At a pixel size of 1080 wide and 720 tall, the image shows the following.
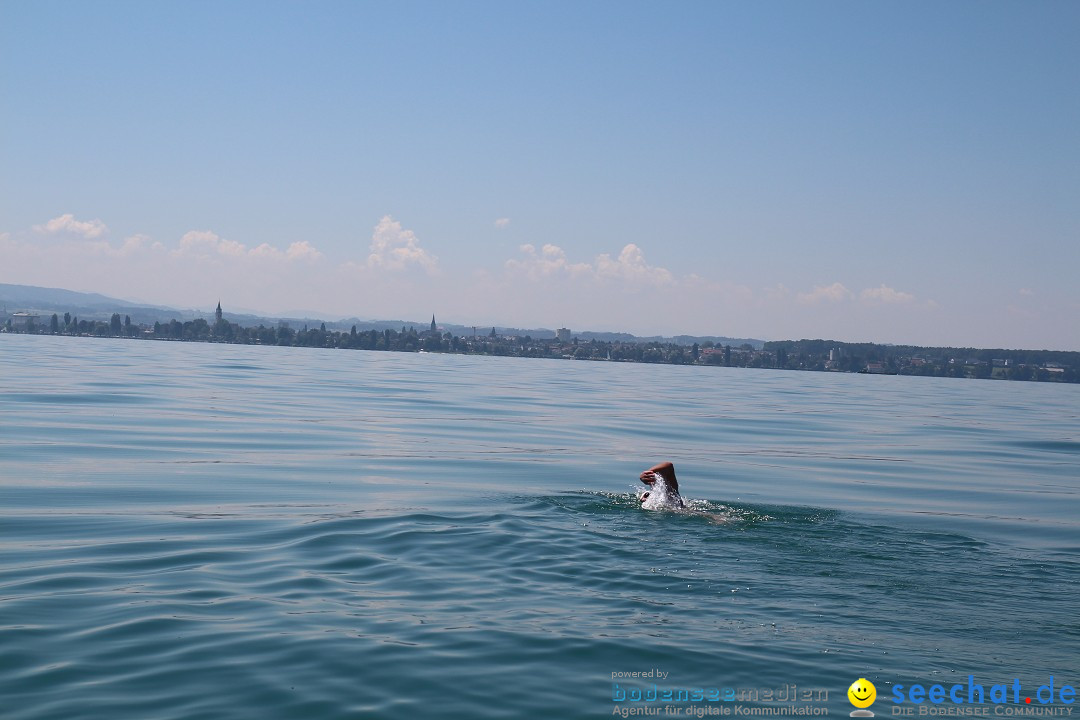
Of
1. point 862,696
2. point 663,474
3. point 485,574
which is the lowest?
point 485,574

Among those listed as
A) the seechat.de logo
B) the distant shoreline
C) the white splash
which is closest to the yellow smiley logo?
the seechat.de logo

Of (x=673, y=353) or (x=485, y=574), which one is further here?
(x=673, y=353)

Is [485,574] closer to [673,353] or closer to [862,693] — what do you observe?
[862,693]

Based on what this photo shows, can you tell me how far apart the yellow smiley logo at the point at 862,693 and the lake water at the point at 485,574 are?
9 cm

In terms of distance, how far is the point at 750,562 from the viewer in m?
12.9

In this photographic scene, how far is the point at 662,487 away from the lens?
16.3 meters

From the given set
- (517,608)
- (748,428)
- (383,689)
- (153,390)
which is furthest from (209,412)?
(383,689)

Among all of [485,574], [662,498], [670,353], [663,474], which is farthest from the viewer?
[670,353]

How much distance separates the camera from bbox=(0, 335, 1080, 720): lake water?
793cm

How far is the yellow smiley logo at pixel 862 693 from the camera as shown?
304 inches

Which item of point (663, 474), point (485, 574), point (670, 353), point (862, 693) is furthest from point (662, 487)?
point (670, 353)

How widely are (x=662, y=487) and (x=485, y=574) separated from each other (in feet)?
17.4

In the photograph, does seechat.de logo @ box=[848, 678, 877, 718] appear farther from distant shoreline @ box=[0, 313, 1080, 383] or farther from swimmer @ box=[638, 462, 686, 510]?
distant shoreline @ box=[0, 313, 1080, 383]

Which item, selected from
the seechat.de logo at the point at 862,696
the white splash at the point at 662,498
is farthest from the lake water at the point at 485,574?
the white splash at the point at 662,498
